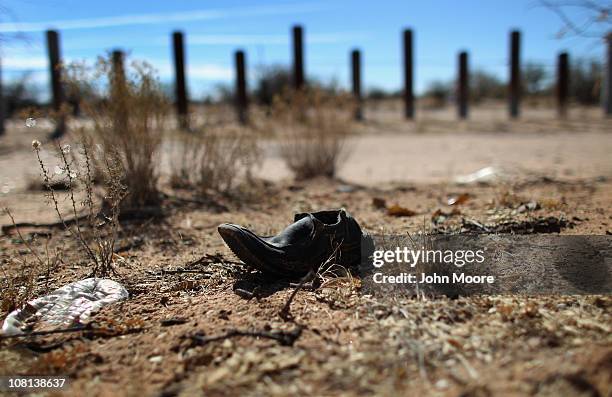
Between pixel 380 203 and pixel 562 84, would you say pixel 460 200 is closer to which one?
pixel 380 203

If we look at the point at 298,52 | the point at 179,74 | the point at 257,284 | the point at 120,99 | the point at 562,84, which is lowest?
the point at 257,284

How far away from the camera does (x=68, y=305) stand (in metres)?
2.42

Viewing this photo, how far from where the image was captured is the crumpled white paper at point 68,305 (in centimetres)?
228

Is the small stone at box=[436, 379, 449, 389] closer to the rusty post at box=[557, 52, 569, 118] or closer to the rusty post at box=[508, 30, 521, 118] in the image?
the rusty post at box=[508, 30, 521, 118]

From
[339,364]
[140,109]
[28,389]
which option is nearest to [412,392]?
[339,364]

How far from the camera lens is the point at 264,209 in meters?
4.84

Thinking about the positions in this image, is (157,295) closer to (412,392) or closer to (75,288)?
(75,288)

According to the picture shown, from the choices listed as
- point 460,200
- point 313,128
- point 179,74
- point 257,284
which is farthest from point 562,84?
point 257,284

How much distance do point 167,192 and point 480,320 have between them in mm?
3991

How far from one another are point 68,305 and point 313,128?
4550mm

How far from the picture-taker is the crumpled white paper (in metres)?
2.28

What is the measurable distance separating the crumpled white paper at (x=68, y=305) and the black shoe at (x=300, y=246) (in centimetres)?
61

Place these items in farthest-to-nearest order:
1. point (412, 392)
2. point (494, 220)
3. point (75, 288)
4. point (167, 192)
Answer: point (167, 192)
point (494, 220)
point (75, 288)
point (412, 392)

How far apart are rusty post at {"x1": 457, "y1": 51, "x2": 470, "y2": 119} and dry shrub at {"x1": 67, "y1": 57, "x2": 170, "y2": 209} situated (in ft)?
40.6
